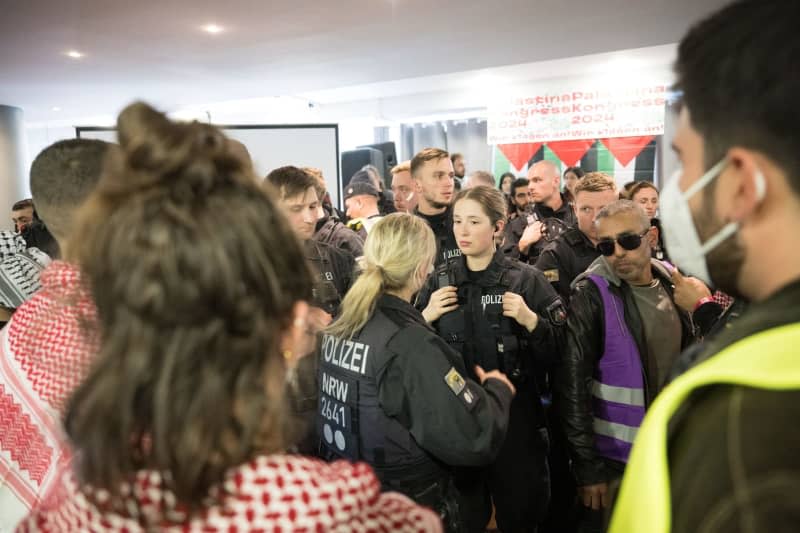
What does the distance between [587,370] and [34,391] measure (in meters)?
1.93

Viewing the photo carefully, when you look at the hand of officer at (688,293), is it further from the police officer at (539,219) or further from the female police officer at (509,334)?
the police officer at (539,219)

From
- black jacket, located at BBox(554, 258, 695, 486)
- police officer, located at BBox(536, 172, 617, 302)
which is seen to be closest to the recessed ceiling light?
police officer, located at BBox(536, 172, 617, 302)

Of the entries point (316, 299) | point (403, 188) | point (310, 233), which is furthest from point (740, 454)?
point (403, 188)

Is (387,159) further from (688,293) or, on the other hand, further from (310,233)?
(688,293)

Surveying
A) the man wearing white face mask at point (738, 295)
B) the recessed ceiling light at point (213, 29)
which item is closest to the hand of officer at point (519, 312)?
the man wearing white face mask at point (738, 295)

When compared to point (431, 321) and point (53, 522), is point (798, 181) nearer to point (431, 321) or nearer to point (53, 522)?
point (53, 522)

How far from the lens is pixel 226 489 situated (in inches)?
24.7

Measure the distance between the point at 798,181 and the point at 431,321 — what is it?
71.9 inches

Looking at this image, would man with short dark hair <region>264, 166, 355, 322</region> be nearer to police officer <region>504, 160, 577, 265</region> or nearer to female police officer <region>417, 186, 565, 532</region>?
female police officer <region>417, 186, 565, 532</region>

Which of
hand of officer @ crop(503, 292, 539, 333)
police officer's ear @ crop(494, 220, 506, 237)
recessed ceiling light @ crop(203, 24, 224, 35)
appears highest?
recessed ceiling light @ crop(203, 24, 224, 35)

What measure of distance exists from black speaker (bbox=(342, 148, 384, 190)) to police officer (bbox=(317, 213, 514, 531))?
21.4ft

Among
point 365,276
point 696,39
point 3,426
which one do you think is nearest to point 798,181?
point 696,39

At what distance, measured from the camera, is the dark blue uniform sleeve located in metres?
1.61

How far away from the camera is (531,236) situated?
13.5 feet
